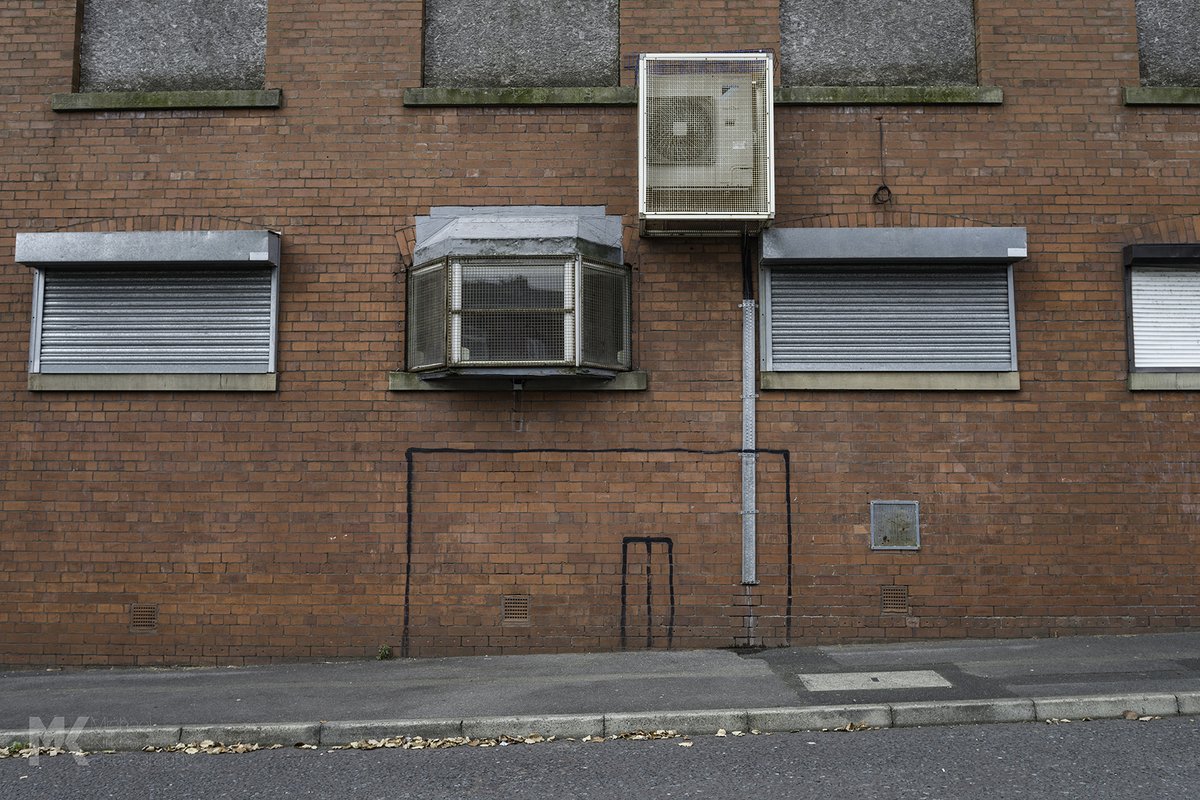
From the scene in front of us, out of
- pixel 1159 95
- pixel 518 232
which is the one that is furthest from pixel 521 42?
pixel 1159 95

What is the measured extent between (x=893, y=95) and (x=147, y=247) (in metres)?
6.87

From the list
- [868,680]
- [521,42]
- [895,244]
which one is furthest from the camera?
[521,42]

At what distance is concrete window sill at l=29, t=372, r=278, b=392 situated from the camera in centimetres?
898

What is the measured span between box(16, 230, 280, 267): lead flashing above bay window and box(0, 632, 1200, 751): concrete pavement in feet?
11.9

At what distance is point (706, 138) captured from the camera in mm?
8586

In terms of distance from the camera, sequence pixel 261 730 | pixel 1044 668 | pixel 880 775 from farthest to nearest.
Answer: pixel 1044 668, pixel 261 730, pixel 880 775

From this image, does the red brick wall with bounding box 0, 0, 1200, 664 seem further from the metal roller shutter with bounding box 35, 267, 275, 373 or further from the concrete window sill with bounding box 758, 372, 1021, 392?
the metal roller shutter with bounding box 35, 267, 275, 373

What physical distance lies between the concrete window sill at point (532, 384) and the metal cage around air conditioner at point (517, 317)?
243 millimetres

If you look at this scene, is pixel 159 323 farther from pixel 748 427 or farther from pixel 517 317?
pixel 748 427

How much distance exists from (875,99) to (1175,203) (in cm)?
289

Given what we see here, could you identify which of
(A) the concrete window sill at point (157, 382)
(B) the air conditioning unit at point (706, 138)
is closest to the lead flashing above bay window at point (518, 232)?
(B) the air conditioning unit at point (706, 138)

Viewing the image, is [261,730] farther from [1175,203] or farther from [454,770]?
[1175,203]

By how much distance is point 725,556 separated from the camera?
29.0ft

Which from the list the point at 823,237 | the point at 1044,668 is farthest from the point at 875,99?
the point at 1044,668
